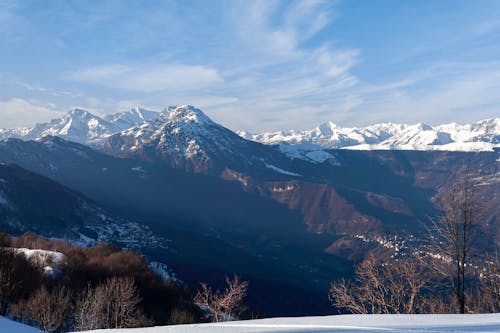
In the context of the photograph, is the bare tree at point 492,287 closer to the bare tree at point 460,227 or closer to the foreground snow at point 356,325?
the bare tree at point 460,227

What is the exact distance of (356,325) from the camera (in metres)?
11.3

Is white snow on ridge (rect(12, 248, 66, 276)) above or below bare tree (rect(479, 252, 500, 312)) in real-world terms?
below

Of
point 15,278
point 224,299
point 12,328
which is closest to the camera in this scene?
point 12,328

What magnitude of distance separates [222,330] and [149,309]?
4649 centimetres

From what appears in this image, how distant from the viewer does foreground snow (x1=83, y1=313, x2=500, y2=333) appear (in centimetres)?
1097

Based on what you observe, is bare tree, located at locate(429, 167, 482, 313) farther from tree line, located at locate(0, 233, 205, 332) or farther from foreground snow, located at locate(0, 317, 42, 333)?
tree line, located at locate(0, 233, 205, 332)

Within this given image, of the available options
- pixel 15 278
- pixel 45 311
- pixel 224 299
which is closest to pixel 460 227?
pixel 224 299

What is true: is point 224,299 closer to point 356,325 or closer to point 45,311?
point 356,325

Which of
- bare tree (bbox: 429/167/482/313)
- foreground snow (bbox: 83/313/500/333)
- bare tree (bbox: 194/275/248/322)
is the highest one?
bare tree (bbox: 429/167/482/313)

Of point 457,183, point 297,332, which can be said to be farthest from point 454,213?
point 297,332

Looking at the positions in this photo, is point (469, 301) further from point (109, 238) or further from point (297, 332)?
point (109, 238)

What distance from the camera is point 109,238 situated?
601ft

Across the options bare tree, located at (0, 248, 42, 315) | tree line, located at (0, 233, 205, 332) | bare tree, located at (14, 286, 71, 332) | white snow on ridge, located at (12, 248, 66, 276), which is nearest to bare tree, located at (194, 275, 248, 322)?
tree line, located at (0, 233, 205, 332)

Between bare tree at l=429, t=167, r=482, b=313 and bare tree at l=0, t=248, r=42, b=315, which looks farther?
bare tree at l=0, t=248, r=42, b=315
